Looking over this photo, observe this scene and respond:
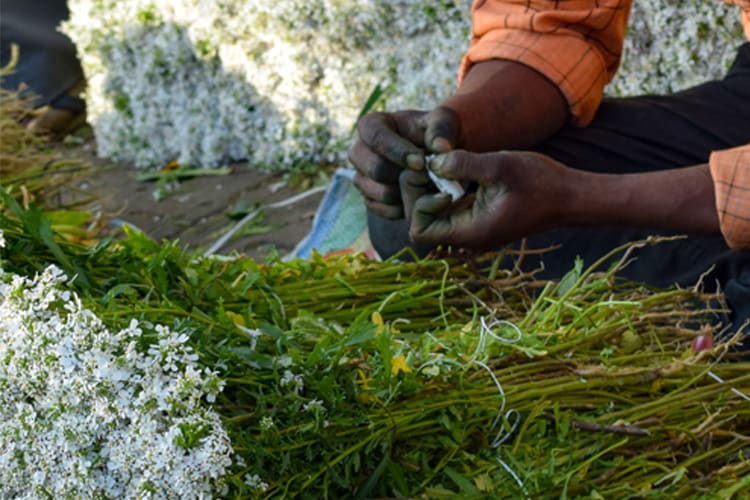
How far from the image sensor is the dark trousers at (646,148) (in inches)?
68.2

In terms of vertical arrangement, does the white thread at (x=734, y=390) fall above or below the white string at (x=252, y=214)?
above

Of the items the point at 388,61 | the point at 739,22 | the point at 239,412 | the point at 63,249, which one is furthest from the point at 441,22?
the point at 239,412

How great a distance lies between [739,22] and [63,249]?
1931 millimetres

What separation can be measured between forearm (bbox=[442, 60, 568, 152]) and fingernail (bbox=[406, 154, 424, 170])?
0.23 meters

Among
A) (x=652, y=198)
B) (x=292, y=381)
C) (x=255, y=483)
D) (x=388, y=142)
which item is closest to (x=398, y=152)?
(x=388, y=142)

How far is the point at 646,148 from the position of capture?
1961mm

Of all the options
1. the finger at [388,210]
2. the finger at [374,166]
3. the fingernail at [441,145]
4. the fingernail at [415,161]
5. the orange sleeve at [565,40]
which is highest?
the orange sleeve at [565,40]

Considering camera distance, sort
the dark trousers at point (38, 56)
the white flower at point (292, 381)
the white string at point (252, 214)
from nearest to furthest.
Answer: the white flower at point (292, 381), the white string at point (252, 214), the dark trousers at point (38, 56)

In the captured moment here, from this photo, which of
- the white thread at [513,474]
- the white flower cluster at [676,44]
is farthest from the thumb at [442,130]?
the white flower cluster at [676,44]

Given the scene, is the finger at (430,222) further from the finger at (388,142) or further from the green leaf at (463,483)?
the green leaf at (463,483)

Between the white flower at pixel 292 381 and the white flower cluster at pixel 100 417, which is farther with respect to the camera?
the white flower at pixel 292 381

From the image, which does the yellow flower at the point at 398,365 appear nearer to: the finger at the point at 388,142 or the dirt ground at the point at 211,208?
the finger at the point at 388,142

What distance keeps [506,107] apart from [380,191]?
0.36m

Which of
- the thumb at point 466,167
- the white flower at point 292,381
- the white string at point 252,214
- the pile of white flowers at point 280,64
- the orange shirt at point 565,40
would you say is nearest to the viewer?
the white flower at point 292,381
